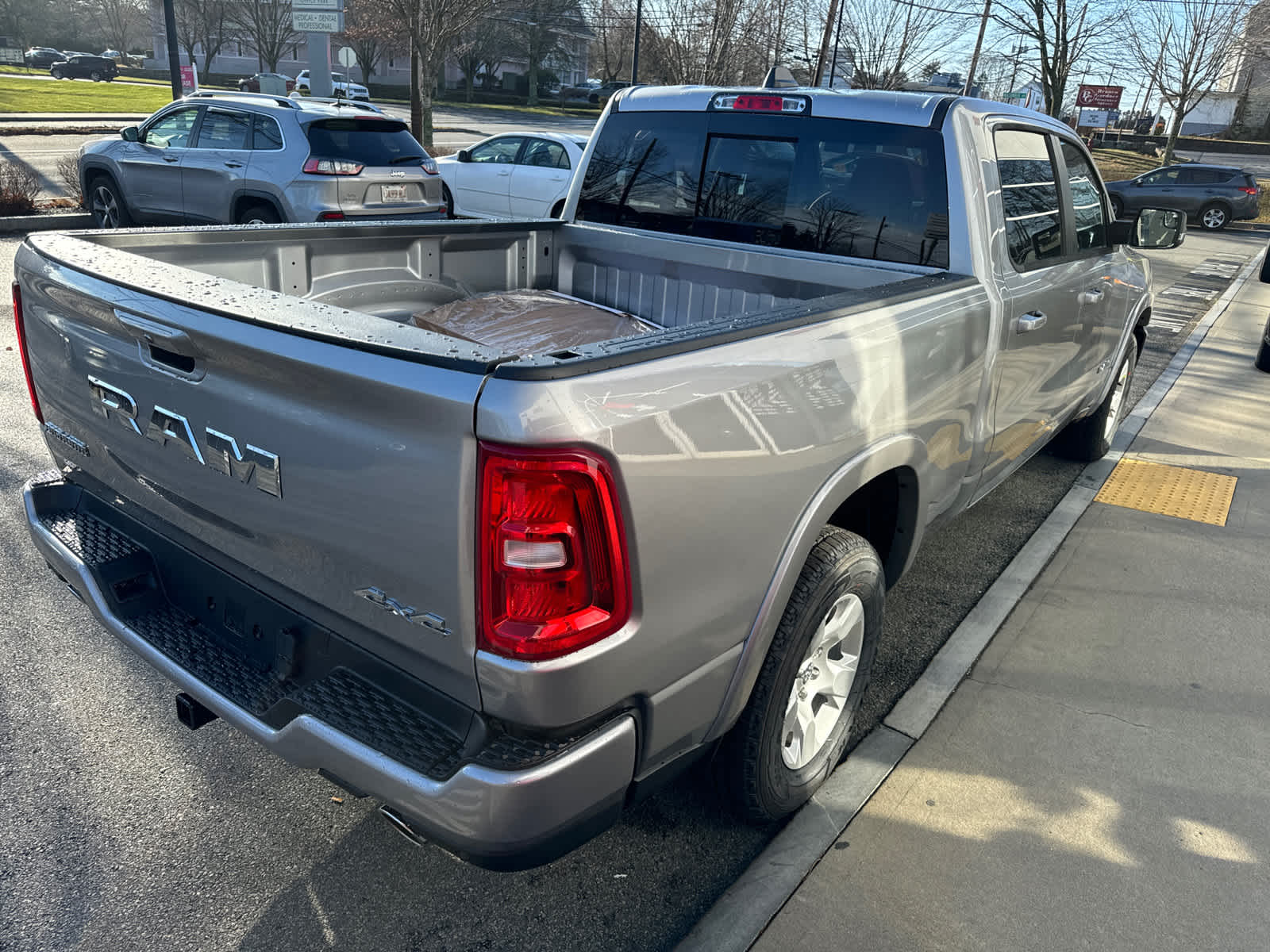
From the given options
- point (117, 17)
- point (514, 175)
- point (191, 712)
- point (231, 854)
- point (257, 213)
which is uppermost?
point (117, 17)

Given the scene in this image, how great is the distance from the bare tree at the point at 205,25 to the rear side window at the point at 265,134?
180 feet

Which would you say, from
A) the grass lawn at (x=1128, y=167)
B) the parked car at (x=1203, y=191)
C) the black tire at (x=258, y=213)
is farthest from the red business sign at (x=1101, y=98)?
the black tire at (x=258, y=213)

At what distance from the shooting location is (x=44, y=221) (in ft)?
37.0

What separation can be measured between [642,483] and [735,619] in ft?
1.70

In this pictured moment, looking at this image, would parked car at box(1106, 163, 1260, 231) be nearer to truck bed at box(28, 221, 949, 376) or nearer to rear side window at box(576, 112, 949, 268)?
rear side window at box(576, 112, 949, 268)

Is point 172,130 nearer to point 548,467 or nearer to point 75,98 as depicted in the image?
point 548,467

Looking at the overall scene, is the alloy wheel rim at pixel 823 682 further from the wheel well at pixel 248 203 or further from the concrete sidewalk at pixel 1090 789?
the wheel well at pixel 248 203

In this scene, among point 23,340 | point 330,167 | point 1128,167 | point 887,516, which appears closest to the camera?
point 23,340

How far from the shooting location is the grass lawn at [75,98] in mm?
30766

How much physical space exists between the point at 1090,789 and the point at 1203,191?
25093 mm

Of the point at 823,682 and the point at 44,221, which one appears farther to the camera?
the point at 44,221

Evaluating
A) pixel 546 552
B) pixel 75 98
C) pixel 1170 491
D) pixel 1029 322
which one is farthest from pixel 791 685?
pixel 75 98

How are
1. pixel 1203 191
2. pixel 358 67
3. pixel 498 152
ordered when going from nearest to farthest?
1. pixel 498 152
2. pixel 1203 191
3. pixel 358 67

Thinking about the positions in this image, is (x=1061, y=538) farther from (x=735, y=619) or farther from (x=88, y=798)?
(x=88, y=798)
